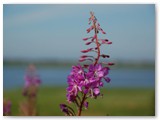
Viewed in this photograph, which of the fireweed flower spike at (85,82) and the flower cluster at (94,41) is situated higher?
the flower cluster at (94,41)

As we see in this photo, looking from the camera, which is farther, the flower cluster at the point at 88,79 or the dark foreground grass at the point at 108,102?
the dark foreground grass at the point at 108,102

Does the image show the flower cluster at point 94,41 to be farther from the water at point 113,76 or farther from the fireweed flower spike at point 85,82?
the water at point 113,76

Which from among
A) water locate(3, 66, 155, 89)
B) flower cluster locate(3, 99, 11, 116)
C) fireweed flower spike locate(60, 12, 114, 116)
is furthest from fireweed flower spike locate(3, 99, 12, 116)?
fireweed flower spike locate(60, 12, 114, 116)

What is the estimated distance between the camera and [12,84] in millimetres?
2936

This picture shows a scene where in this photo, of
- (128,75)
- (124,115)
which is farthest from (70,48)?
(124,115)

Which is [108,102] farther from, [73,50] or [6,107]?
[6,107]

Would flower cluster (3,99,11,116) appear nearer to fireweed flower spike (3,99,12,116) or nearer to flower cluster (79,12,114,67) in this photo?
fireweed flower spike (3,99,12,116)

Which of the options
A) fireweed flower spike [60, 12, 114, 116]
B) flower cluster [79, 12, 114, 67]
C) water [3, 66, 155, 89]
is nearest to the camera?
fireweed flower spike [60, 12, 114, 116]

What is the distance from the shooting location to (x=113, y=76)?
290 centimetres

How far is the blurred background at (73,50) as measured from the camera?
9.53 ft

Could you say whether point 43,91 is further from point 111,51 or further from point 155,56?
point 155,56

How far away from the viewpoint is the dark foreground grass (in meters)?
2.92

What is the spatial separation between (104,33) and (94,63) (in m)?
0.37

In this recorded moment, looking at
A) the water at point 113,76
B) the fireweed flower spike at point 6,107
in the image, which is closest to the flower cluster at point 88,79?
the water at point 113,76
